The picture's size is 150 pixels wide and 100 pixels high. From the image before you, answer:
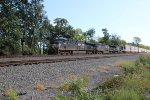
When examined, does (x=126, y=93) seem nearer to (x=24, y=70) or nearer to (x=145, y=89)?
(x=145, y=89)

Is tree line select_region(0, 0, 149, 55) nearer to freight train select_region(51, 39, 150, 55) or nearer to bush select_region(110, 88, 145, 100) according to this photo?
freight train select_region(51, 39, 150, 55)

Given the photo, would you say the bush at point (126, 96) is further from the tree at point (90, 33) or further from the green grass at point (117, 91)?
the tree at point (90, 33)

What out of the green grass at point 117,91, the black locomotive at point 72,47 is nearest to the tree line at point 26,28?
the black locomotive at point 72,47

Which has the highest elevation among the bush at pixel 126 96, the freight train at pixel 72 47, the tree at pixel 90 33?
the tree at pixel 90 33

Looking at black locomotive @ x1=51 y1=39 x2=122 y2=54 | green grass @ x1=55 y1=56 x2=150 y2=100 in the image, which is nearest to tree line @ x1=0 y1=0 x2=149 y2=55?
black locomotive @ x1=51 y1=39 x2=122 y2=54

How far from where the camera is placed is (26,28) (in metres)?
72.9

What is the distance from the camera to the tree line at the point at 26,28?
47656 mm

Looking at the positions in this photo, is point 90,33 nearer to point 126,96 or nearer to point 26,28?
point 26,28

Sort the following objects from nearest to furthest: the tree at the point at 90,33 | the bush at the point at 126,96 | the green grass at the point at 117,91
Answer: the green grass at the point at 117,91
the bush at the point at 126,96
the tree at the point at 90,33

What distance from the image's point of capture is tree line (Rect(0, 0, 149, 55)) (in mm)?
47656

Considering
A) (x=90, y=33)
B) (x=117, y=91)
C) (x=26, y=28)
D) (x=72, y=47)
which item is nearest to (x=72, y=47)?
(x=72, y=47)

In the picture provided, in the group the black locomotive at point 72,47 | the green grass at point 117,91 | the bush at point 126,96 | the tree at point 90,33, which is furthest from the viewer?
the tree at point 90,33

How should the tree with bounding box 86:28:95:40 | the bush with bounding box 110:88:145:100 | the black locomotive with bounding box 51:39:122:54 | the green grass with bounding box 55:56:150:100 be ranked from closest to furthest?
the green grass with bounding box 55:56:150:100
the bush with bounding box 110:88:145:100
the black locomotive with bounding box 51:39:122:54
the tree with bounding box 86:28:95:40

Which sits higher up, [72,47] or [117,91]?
[72,47]
